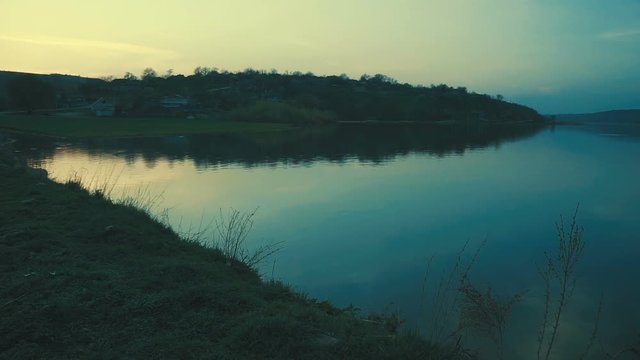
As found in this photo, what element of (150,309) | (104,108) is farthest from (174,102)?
(150,309)

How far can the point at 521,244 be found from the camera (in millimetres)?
12398

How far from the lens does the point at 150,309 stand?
221 inches

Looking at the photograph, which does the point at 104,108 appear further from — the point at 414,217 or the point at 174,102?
the point at 414,217

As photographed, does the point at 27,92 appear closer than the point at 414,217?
No

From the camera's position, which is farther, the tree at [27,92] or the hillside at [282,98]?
the hillside at [282,98]

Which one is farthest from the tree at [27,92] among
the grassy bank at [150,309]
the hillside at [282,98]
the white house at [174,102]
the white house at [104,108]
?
the grassy bank at [150,309]

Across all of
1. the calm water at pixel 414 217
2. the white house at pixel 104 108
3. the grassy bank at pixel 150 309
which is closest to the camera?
the grassy bank at pixel 150 309

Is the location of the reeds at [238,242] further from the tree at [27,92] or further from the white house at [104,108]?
the white house at [104,108]

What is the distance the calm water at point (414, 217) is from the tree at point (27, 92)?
60559 mm

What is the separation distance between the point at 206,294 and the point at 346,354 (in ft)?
6.82

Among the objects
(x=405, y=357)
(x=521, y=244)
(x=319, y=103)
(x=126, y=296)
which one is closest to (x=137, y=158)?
(x=521, y=244)

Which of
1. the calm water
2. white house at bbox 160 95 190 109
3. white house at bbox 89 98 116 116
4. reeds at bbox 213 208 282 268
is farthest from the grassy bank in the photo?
white house at bbox 160 95 190 109

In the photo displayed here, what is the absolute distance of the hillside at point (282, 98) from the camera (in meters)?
114

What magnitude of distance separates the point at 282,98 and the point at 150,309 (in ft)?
476
